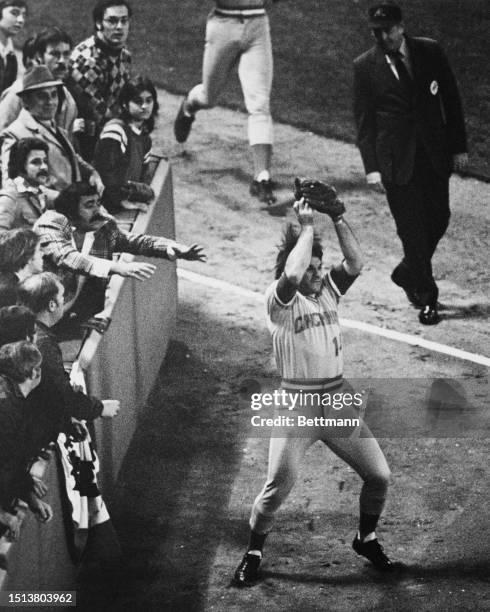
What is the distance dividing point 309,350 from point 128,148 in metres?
2.35

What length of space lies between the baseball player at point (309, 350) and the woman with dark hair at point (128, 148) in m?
1.99

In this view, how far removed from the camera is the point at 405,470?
8594mm

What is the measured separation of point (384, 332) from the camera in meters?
10.0

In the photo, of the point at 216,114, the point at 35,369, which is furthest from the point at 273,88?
the point at 35,369

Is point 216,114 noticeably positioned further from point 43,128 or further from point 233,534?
point 233,534

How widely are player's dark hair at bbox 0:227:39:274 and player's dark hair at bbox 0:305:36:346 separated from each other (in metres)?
0.54

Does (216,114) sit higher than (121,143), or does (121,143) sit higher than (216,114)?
(121,143)

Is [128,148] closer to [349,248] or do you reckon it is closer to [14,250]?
[14,250]

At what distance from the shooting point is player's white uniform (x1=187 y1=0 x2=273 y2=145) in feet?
37.3

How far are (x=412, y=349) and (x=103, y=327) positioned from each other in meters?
2.43

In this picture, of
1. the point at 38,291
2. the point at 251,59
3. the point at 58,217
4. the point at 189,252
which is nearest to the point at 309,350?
the point at 189,252

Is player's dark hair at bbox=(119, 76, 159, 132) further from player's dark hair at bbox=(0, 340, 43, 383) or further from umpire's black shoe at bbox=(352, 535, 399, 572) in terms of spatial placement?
umpire's black shoe at bbox=(352, 535, 399, 572)

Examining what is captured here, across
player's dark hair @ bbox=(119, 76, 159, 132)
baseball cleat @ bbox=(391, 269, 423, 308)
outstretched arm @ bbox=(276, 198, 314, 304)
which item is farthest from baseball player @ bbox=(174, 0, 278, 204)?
outstretched arm @ bbox=(276, 198, 314, 304)

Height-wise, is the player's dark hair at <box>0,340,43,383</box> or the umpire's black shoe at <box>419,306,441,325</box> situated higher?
the player's dark hair at <box>0,340,43,383</box>
